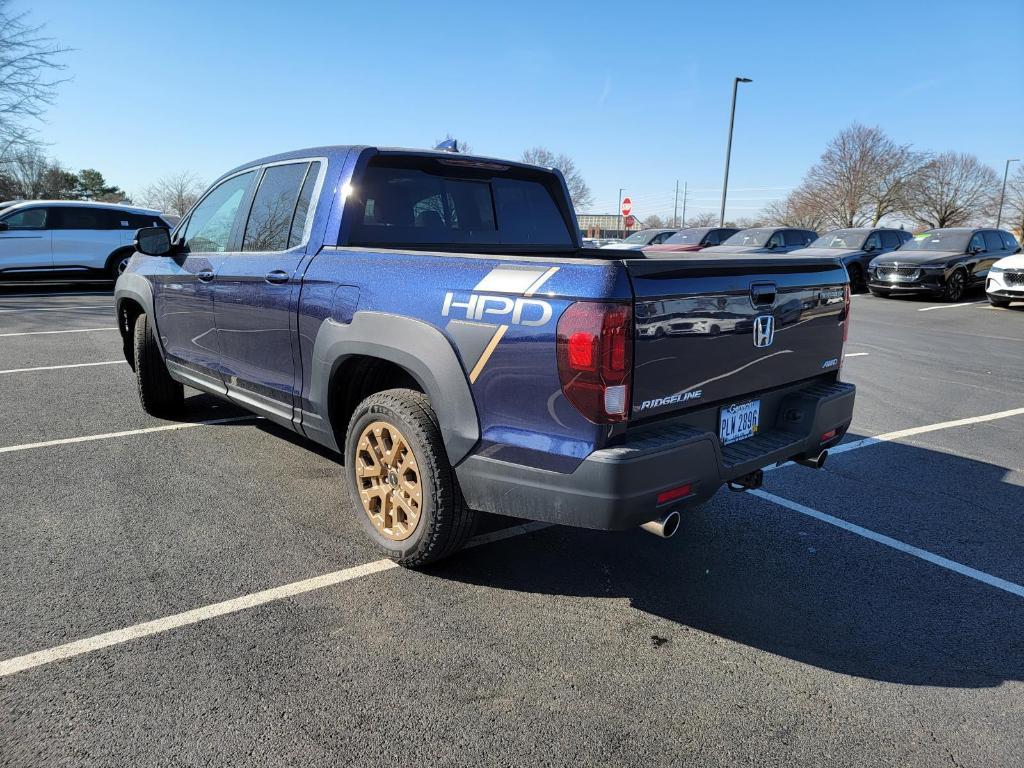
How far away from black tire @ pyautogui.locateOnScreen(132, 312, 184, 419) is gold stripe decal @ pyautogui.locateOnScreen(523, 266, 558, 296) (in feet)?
12.7

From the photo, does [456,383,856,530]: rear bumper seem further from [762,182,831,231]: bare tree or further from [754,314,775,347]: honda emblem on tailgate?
[762,182,831,231]: bare tree

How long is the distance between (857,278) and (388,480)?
18711 millimetres

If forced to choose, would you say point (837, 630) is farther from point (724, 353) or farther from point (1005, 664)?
point (724, 353)

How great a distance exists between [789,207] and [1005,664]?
59216mm

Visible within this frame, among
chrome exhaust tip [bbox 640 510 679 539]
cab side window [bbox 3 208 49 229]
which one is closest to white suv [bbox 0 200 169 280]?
cab side window [bbox 3 208 49 229]

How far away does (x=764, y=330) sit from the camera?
123 inches

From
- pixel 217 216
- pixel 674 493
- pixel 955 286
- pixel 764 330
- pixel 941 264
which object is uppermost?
pixel 217 216

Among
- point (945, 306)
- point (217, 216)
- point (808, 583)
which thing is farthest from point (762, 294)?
point (945, 306)

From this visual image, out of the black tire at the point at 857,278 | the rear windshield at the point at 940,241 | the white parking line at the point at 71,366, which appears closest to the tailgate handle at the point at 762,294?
the white parking line at the point at 71,366

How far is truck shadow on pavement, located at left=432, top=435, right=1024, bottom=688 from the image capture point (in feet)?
9.10

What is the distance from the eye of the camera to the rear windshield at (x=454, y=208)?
3789mm

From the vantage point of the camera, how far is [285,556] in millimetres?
3436

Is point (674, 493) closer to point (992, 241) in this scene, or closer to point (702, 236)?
point (702, 236)

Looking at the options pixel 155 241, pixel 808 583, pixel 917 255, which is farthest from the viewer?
pixel 917 255
